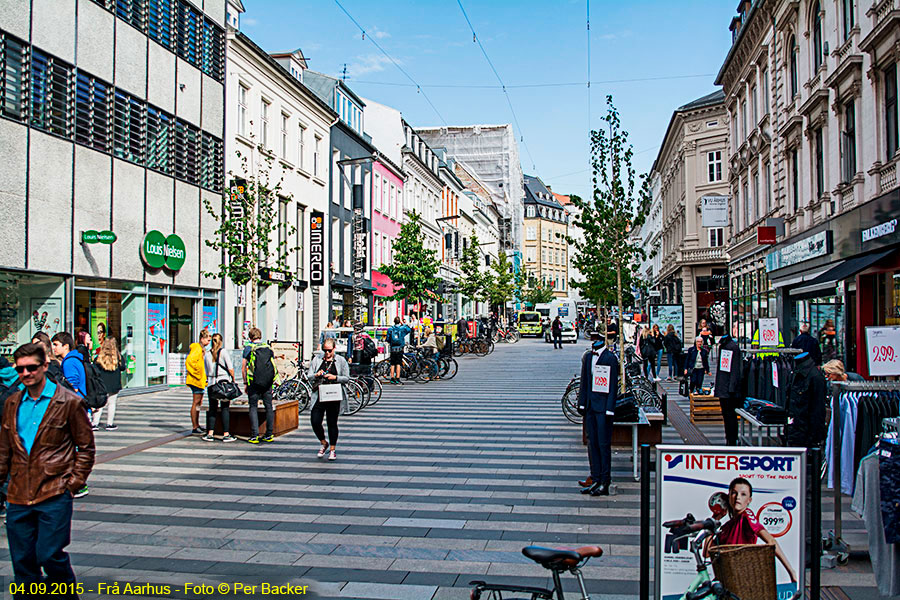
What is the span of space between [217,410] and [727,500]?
9760 millimetres

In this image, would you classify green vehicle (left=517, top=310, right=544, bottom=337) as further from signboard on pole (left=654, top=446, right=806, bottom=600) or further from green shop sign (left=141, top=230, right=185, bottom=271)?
signboard on pole (left=654, top=446, right=806, bottom=600)

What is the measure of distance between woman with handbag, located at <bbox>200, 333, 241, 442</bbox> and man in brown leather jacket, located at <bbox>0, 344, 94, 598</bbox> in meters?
7.12

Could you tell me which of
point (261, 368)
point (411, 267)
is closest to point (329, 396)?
point (261, 368)

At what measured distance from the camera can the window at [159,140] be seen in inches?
784

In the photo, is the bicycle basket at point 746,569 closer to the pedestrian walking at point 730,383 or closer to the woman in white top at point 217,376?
the pedestrian walking at point 730,383

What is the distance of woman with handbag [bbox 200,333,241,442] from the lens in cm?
1196

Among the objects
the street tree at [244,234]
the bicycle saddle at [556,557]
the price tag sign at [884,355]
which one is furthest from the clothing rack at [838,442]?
the street tree at [244,234]

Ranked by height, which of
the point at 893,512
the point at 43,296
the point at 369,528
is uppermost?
the point at 43,296

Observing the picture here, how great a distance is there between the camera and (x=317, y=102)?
3259 centimetres

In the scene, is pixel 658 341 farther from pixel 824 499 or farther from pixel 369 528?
pixel 369 528

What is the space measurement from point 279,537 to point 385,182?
38.3 m

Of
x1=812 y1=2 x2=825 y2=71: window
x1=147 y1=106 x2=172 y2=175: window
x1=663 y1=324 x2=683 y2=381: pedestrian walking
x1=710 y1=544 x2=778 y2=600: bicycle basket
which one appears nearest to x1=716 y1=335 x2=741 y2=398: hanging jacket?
x1=710 y1=544 x2=778 y2=600: bicycle basket

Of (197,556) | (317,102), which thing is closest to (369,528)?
(197,556)

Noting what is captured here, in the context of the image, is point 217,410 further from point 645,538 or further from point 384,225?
point 384,225
